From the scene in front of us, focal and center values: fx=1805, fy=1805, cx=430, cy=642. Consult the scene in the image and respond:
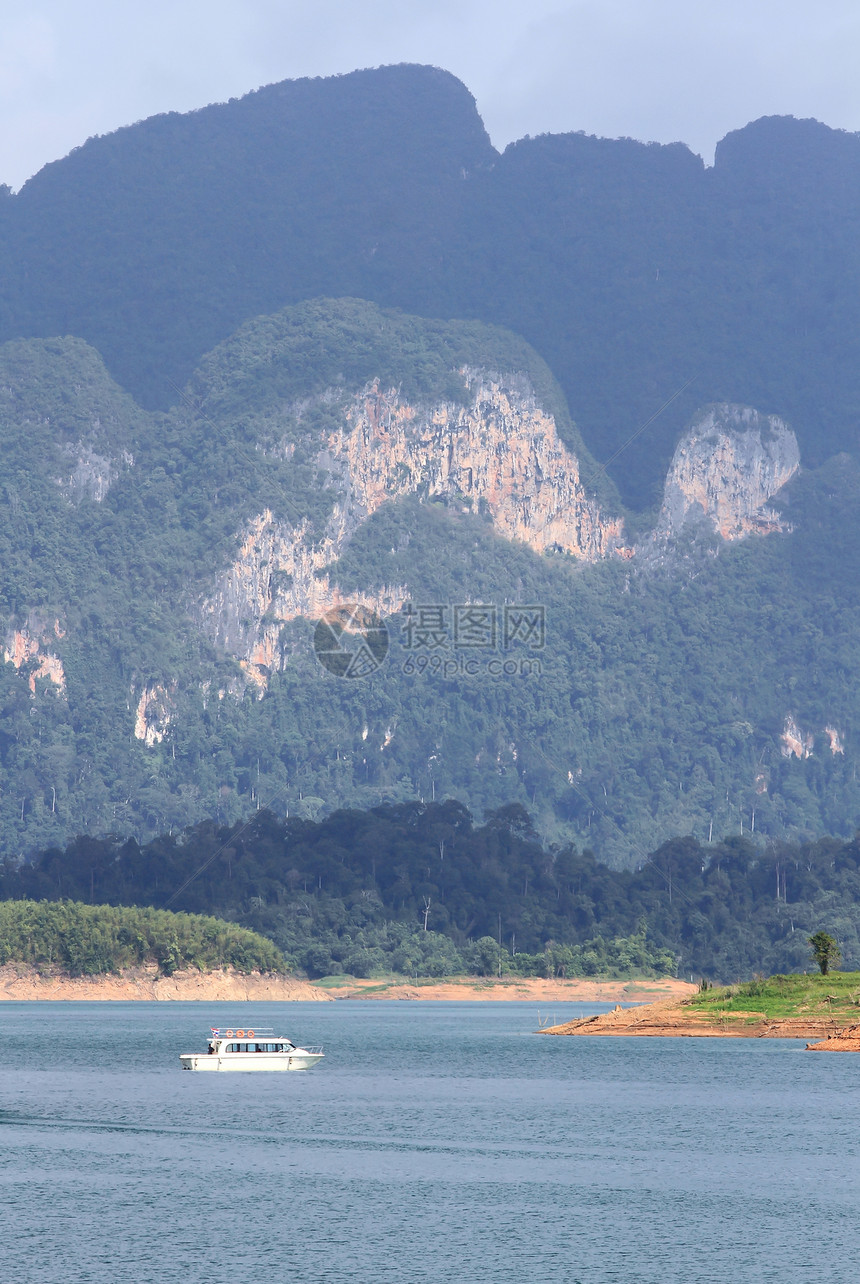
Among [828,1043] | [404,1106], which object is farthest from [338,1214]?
[828,1043]

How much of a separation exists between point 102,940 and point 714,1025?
288ft

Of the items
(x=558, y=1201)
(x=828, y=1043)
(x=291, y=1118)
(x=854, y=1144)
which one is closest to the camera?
(x=558, y=1201)

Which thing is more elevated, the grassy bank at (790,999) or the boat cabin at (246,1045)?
the boat cabin at (246,1045)

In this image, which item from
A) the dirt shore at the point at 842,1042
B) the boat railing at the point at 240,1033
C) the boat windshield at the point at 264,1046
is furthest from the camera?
the dirt shore at the point at 842,1042

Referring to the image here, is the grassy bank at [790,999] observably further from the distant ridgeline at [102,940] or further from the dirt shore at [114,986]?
the distant ridgeline at [102,940]

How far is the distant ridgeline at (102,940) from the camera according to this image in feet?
617

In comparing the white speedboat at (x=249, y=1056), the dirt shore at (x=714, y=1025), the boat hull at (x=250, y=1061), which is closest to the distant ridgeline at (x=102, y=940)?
the dirt shore at (x=714, y=1025)

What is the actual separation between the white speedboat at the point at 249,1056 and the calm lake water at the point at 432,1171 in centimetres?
201

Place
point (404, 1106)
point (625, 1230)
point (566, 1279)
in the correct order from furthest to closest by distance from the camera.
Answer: point (404, 1106) < point (625, 1230) < point (566, 1279)

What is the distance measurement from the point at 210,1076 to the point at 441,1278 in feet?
166

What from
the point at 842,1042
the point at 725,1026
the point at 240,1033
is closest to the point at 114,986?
the point at 240,1033

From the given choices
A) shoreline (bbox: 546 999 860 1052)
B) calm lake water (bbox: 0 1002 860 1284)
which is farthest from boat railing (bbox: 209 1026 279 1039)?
shoreline (bbox: 546 999 860 1052)

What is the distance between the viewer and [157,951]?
636ft

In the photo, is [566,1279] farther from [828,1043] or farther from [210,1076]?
[828,1043]
